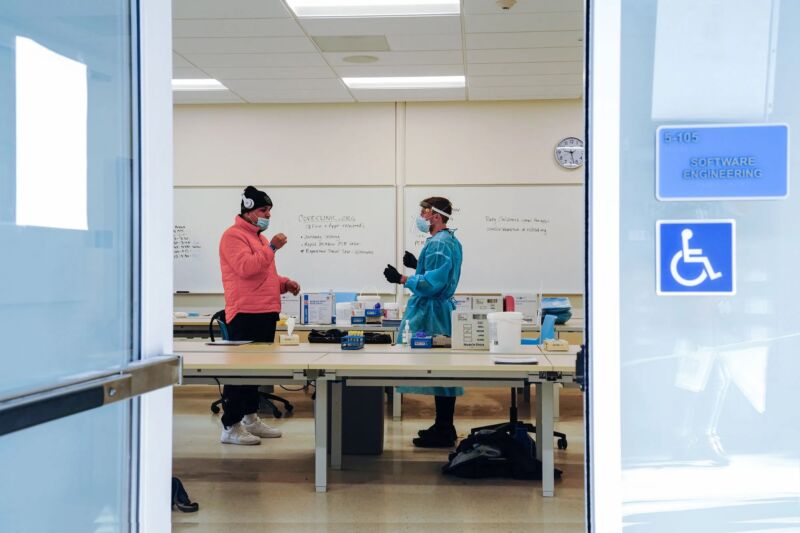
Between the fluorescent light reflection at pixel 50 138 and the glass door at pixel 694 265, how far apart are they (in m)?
0.85

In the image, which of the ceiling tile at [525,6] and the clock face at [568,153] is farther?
the clock face at [568,153]

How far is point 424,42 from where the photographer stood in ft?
20.0

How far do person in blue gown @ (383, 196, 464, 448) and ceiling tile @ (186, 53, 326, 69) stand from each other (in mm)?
1991

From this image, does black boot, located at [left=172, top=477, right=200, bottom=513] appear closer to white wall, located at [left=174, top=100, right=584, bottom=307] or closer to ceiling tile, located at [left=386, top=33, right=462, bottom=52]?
ceiling tile, located at [left=386, top=33, right=462, bottom=52]

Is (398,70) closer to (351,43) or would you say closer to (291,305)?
(351,43)

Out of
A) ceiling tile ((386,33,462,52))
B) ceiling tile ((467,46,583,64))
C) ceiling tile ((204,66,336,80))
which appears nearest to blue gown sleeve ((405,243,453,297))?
ceiling tile ((386,33,462,52))

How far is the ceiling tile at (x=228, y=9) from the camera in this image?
5.18m

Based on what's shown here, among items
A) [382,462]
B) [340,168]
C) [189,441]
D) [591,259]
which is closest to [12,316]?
[591,259]

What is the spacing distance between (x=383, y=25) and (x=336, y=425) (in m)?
2.78

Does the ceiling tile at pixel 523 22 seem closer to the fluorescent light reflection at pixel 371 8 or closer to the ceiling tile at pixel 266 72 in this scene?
the fluorescent light reflection at pixel 371 8

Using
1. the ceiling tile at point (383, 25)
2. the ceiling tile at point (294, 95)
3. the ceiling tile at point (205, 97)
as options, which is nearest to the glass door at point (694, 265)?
the ceiling tile at point (383, 25)

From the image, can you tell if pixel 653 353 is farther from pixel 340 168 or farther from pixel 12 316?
pixel 340 168

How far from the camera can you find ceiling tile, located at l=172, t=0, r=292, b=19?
518cm

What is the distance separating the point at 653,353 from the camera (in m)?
1.40
